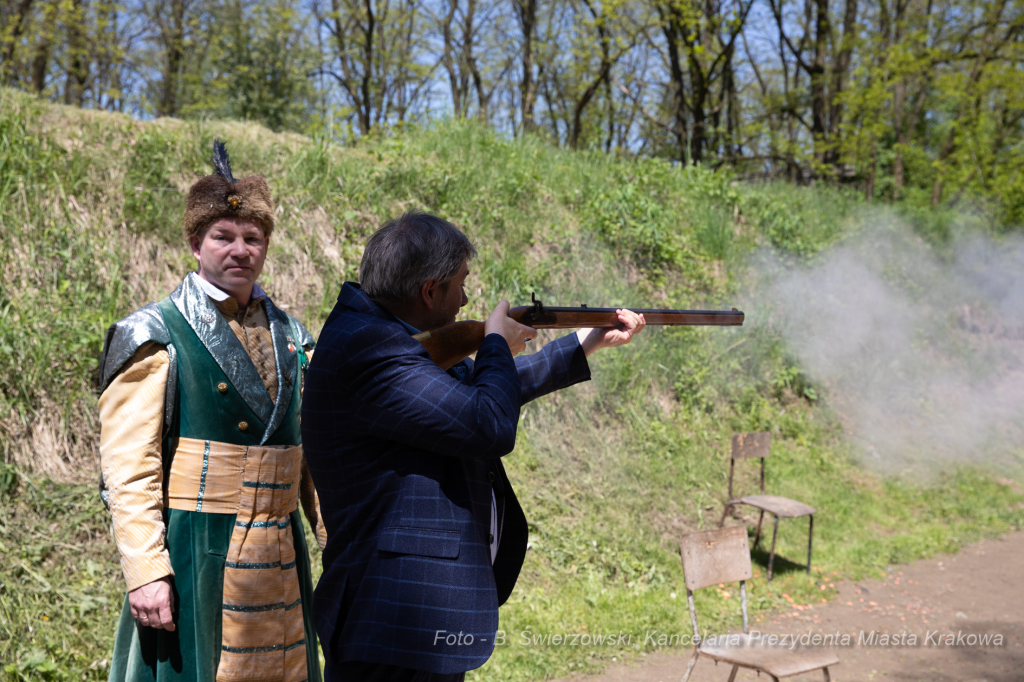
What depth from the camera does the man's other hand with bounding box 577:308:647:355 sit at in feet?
9.09

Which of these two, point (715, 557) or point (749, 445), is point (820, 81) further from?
point (715, 557)

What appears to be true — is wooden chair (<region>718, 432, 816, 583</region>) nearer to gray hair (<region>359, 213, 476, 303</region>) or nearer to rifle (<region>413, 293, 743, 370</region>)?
rifle (<region>413, 293, 743, 370</region>)

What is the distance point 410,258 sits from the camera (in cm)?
195

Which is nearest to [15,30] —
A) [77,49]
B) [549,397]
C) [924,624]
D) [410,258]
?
[77,49]

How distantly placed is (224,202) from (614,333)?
5.12 ft

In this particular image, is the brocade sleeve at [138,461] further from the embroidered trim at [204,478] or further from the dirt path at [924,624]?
the dirt path at [924,624]

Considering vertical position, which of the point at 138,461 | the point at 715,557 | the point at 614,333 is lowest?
the point at 715,557

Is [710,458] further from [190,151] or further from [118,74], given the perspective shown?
[118,74]

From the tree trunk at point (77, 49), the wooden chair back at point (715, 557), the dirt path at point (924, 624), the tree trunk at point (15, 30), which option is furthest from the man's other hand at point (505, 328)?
the tree trunk at point (77, 49)

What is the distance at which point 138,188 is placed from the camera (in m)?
5.86

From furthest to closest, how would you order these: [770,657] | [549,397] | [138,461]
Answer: [549,397], [770,657], [138,461]

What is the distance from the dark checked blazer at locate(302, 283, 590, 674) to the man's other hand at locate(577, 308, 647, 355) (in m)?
0.86

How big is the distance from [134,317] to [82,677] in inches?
94.4

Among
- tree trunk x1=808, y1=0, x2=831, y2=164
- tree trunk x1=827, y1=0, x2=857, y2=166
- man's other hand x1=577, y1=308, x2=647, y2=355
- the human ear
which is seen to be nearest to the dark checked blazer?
the human ear
